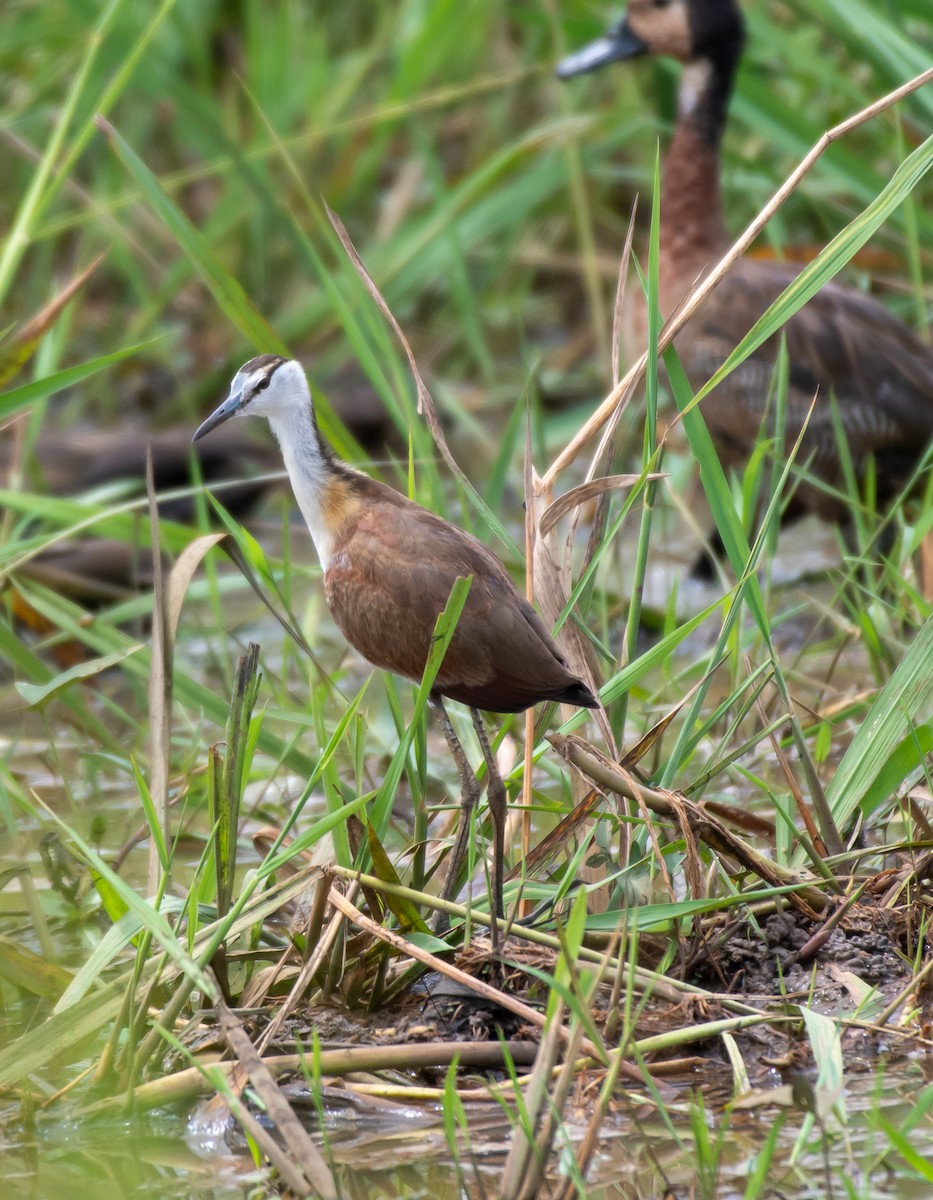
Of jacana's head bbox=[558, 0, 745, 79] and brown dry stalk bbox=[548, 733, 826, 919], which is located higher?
jacana's head bbox=[558, 0, 745, 79]

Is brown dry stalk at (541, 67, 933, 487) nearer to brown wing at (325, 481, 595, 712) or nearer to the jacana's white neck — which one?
brown wing at (325, 481, 595, 712)

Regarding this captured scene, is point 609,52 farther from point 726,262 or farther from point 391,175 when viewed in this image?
point 726,262

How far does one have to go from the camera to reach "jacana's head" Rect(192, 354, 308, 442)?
9.88 feet

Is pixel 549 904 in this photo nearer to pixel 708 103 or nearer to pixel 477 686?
pixel 477 686

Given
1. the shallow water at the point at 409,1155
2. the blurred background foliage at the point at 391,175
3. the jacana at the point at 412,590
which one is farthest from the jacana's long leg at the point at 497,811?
the blurred background foliage at the point at 391,175

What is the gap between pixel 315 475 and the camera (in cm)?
301

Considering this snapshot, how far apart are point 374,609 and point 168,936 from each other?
74 centimetres

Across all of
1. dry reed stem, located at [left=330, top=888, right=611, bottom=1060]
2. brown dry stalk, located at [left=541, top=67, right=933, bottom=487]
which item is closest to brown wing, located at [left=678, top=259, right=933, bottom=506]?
brown dry stalk, located at [left=541, top=67, right=933, bottom=487]

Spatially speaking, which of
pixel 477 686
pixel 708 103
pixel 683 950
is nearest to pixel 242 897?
pixel 477 686

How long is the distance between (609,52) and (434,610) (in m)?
3.67

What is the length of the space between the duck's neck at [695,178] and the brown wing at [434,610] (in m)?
2.61

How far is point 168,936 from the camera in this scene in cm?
224

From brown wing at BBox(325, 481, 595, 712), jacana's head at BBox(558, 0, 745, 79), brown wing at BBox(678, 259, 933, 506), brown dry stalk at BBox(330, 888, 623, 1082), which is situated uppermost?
jacana's head at BBox(558, 0, 745, 79)

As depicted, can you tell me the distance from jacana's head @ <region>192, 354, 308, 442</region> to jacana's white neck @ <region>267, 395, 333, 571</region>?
0.02m
